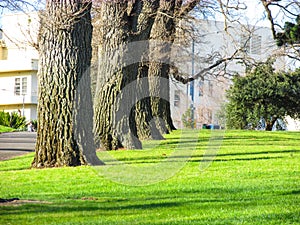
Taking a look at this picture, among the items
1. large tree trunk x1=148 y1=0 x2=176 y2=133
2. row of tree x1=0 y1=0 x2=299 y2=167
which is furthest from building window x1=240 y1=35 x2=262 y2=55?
large tree trunk x1=148 y1=0 x2=176 y2=133

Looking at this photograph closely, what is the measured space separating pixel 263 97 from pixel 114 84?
24.5m

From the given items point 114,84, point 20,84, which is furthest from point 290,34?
point 20,84

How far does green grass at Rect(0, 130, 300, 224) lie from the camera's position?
7.11 m

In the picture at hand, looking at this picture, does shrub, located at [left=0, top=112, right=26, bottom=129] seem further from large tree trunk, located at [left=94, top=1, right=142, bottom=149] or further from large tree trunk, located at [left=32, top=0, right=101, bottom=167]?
large tree trunk, located at [left=32, top=0, right=101, bottom=167]

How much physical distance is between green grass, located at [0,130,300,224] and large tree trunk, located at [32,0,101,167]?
63 cm

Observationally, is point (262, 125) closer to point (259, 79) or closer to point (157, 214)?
point (259, 79)

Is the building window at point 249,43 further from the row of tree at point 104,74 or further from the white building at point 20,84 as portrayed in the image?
the white building at point 20,84

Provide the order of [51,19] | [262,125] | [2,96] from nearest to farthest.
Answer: [51,19] < [262,125] < [2,96]

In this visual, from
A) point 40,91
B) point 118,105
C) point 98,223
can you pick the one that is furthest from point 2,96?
point 98,223

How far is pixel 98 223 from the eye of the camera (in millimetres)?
6715

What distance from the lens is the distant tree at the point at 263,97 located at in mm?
39812

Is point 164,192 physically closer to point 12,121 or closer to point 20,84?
point 12,121

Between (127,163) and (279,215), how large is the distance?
22.4 feet

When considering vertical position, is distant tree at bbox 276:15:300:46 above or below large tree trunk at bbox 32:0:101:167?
above
